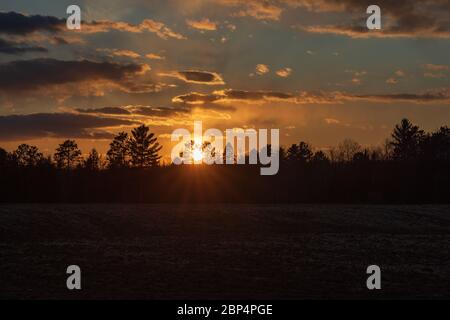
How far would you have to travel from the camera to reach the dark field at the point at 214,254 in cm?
2031

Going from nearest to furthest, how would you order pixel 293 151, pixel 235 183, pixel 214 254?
pixel 214 254, pixel 235 183, pixel 293 151

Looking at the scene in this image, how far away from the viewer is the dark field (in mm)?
20312

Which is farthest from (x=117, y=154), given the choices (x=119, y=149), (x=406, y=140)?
(x=406, y=140)

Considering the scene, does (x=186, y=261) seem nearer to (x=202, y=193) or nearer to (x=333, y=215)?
(x=333, y=215)

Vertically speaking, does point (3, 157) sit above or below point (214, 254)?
above

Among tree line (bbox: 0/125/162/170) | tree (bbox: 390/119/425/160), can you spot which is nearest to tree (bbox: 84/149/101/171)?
tree line (bbox: 0/125/162/170)

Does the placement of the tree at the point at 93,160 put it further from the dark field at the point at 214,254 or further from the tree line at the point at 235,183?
the dark field at the point at 214,254

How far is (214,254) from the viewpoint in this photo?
2812 centimetres

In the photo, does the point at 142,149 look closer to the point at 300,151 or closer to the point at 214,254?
the point at 300,151

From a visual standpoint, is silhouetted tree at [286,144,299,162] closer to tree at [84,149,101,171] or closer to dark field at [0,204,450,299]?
tree at [84,149,101,171]

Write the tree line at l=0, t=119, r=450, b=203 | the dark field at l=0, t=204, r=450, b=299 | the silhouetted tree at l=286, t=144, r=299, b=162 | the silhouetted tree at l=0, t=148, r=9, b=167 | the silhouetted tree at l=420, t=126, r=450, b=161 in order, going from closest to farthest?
1. the dark field at l=0, t=204, r=450, b=299
2. the tree line at l=0, t=119, r=450, b=203
3. the silhouetted tree at l=0, t=148, r=9, b=167
4. the silhouetted tree at l=420, t=126, r=450, b=161
5. the silhouetted tree at l=286, t=144, r=299, b=162

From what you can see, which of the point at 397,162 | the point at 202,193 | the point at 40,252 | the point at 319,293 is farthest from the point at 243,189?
the point at 319,293

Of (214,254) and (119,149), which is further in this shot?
(119,149)

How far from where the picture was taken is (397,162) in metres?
98.5
